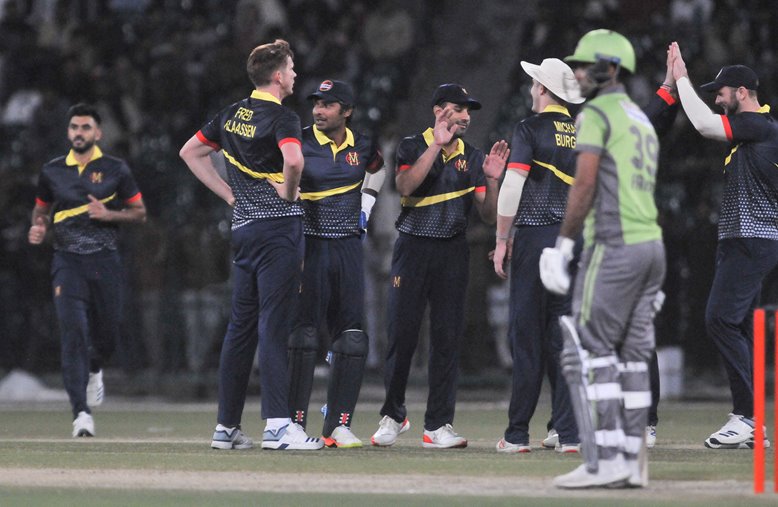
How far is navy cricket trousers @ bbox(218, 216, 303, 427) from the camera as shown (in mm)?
11375

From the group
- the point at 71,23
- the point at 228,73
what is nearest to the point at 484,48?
the point at 228,73

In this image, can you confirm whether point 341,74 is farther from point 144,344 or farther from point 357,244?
point 357,244

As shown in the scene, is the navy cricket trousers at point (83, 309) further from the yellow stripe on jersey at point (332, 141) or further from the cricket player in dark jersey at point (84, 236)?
the yellow stripe on jersey at point (332, 141)

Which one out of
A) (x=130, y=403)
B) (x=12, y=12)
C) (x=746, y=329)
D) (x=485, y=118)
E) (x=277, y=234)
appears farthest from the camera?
(x=12, y=12)

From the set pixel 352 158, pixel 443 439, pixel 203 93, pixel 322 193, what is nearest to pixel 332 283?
pixel 322 193

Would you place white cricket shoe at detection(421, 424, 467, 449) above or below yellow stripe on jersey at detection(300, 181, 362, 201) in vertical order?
below

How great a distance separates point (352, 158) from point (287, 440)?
2071mm

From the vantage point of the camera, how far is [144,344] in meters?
19.0

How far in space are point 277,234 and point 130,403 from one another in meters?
7.88

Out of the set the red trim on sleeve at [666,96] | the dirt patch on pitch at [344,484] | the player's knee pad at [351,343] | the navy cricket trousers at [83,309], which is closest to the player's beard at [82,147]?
the navy cricket trousers at [83,309]

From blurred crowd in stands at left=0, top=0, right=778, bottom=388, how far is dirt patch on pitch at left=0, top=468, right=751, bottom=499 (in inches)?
347

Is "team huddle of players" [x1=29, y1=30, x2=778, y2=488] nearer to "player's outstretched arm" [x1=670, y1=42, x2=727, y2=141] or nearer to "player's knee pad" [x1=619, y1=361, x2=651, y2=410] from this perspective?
"player's outstretched arm" [x1=670, y1=42, x2=727, y2=141]

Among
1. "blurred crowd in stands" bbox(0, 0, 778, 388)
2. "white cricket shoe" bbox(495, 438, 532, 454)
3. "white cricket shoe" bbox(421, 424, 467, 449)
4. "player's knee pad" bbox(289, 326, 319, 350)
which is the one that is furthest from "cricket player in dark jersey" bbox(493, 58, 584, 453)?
"blurred crowd in stands" bbox(0, 0, 778, 388)

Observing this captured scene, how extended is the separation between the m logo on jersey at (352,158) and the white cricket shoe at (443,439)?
1.99 m
